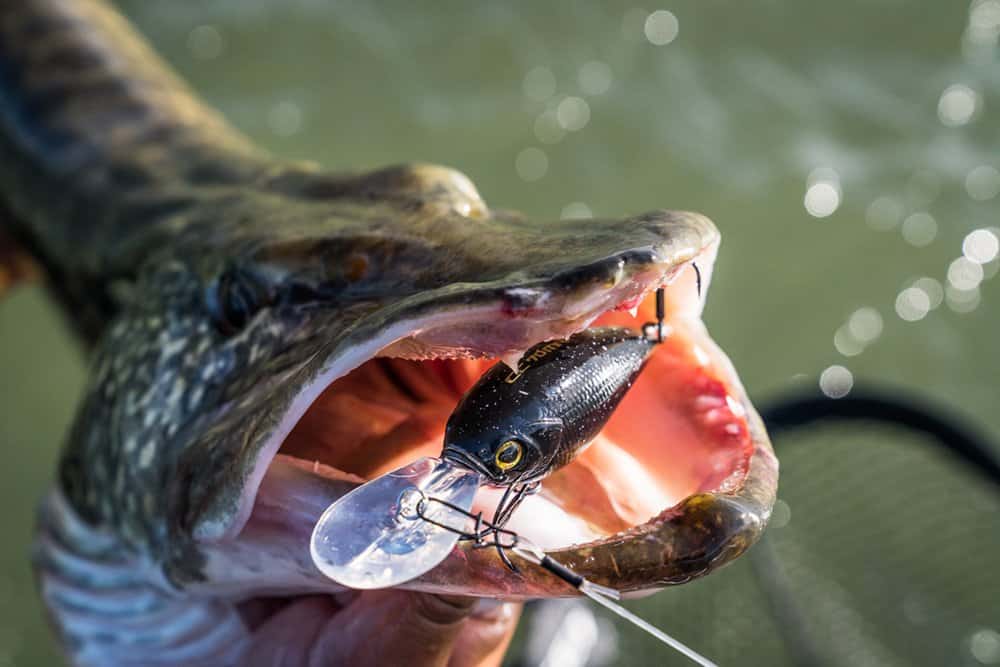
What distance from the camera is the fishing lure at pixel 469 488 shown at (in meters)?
1.35

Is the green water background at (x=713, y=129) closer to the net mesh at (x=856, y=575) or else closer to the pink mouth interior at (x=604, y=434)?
the net mesh at (x=856, y=575)

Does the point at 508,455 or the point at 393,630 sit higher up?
the point at 508,455

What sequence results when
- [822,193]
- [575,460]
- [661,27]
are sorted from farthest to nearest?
1. [661,27]
2. [822,193]
3. [575,460]

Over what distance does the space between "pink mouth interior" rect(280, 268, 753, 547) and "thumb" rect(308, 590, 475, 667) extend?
0.20m

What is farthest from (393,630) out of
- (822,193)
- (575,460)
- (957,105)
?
(957,105)

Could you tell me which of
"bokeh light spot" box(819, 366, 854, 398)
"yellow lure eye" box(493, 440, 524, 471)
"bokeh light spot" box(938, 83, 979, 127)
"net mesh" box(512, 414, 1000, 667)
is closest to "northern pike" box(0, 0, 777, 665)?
"yellow lure eye" box(493, 440, 524, 471)

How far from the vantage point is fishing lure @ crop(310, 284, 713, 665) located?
4.43 feet

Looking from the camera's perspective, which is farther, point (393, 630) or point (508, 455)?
point (393, 630)

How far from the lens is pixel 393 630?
1.64 m

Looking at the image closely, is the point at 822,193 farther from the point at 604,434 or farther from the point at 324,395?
the point at 324,395

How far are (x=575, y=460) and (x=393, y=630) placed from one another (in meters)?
0.39

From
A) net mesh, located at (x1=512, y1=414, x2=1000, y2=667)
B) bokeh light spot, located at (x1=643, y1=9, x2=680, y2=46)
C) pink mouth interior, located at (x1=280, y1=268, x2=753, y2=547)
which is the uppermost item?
bokeh light spot, located at (x1=643, y1=9, x2=680, y2=46)

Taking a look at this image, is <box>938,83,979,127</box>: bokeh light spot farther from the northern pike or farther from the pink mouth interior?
the pink mouth interior

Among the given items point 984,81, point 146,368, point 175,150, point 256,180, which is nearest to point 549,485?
point 146,368
